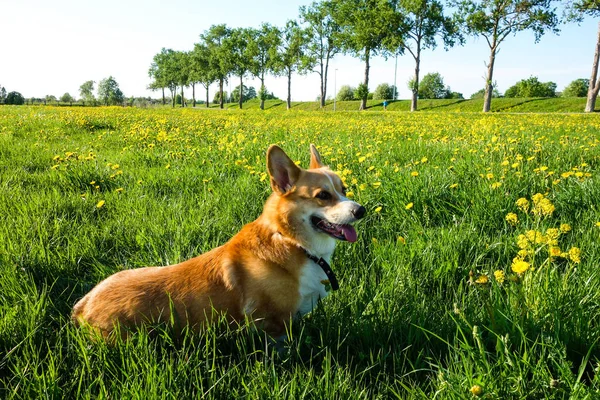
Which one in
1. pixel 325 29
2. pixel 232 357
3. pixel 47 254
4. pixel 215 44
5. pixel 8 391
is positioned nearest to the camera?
pixel 8 391

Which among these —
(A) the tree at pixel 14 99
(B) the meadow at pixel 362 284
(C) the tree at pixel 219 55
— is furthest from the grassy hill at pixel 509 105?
(A) the tree at pixel 14 99

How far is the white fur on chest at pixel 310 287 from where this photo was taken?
233 centimetres

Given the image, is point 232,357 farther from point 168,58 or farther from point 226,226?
point 168,58

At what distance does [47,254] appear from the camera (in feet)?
9.82

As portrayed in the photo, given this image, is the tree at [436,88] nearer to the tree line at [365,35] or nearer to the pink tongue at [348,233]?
the tree line at [365,35]

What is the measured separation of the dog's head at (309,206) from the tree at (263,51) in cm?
5986

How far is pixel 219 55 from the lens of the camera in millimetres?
65938

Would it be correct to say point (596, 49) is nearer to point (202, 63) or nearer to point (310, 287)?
point (310, 287)

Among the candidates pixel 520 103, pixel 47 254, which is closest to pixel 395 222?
pixel 47 254

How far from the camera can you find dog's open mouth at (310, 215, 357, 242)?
245cm

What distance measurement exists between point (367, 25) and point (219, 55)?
32.1 m

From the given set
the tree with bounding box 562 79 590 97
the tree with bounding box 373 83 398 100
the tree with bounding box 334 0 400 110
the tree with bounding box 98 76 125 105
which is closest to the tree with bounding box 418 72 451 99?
the tree with bounding box 373 83 398 100

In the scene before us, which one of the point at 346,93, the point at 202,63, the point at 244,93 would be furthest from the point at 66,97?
the point at 346,93

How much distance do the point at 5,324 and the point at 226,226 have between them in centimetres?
187
